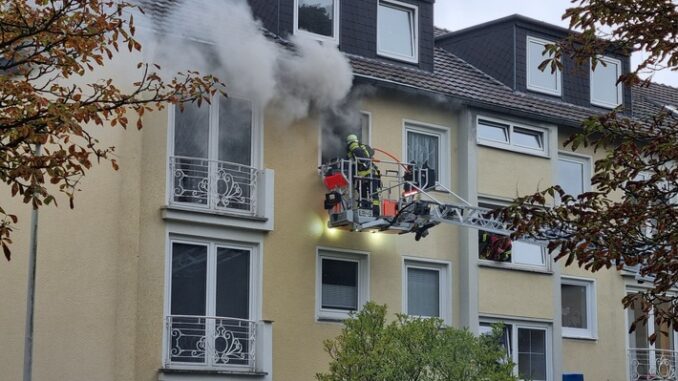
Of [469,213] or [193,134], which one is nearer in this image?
[193,134]

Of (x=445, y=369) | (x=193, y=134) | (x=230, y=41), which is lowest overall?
(x=445, y=369)

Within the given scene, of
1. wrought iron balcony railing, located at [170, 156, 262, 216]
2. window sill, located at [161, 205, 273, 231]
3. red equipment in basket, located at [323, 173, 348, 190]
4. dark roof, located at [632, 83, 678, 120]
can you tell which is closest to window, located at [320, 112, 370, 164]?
red equipment in basket, located at [323, 173, 348, 190]

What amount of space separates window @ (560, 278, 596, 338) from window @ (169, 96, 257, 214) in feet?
27.4

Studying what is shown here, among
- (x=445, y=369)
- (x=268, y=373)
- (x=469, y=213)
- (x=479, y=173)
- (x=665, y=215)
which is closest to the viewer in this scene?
(x=665, y=215)

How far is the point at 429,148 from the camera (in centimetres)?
2641

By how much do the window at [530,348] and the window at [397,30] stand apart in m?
5.60

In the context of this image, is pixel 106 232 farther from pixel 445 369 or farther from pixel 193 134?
pixel 445 369

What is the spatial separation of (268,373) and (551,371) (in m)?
7.29

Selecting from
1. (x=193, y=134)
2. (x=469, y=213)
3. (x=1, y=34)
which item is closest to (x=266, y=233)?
(x=193, y=134)

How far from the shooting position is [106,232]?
2108 centimetres

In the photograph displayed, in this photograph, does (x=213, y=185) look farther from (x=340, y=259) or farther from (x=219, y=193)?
(x=340, y=259)

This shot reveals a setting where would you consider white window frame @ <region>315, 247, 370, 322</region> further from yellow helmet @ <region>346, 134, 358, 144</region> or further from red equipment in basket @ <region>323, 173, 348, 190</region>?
yellow helmet @ <region>346, 134, 358, 144</region>

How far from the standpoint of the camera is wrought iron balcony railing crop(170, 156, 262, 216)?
872 inches

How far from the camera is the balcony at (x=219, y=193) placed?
72.4 ft
